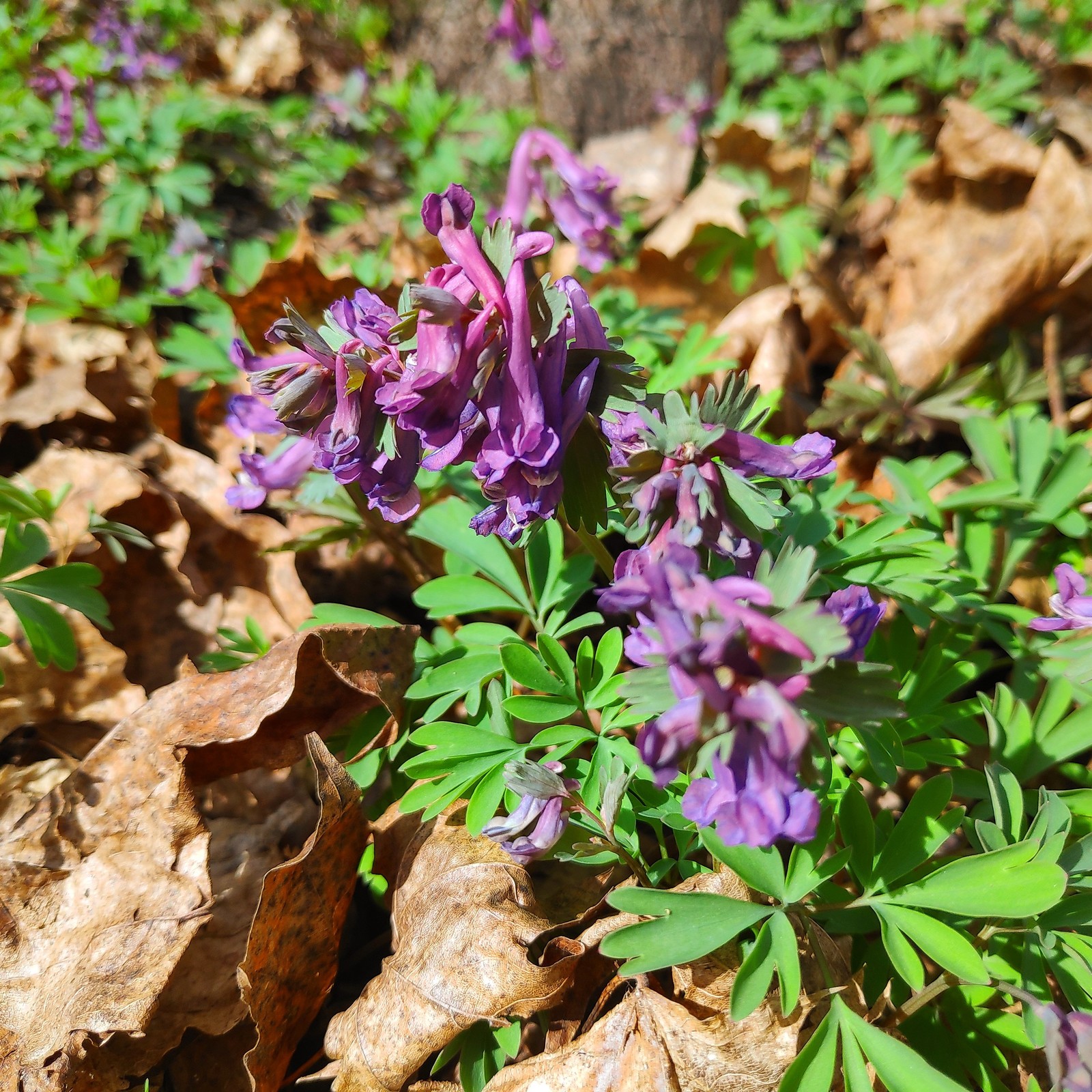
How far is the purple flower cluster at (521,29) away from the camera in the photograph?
4219mm

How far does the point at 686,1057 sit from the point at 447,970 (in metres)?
0.54

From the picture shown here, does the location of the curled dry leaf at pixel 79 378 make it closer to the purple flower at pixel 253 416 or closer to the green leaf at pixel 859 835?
the purple flower at pixel 253 416

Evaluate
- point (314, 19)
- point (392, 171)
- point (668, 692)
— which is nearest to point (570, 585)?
point (668, 692)

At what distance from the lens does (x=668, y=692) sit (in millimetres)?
1140

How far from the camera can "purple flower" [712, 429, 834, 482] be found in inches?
52.7

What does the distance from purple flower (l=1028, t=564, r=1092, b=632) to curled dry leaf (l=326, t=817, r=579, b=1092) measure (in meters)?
1.31

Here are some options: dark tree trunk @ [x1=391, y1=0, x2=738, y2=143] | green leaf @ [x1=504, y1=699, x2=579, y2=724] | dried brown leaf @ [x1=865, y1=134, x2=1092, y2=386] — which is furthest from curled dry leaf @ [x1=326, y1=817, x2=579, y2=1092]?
dark tree trunk @ [x1=391, y1=0, x2=738, y2=143]

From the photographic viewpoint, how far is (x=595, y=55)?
5336 mm

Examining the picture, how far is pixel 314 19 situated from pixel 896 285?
514 cm

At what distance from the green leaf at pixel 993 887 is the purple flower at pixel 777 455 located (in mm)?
801

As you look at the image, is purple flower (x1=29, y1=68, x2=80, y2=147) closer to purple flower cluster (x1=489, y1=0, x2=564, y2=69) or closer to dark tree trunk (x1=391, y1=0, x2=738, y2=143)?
purple flower cluster (x1=489, y1=0, x2=564, y2=69)

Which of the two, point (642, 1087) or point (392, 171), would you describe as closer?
point (642, 1087)

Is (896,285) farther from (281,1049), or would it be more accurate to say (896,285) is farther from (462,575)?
(281,1049)

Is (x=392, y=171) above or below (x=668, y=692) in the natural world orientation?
above
